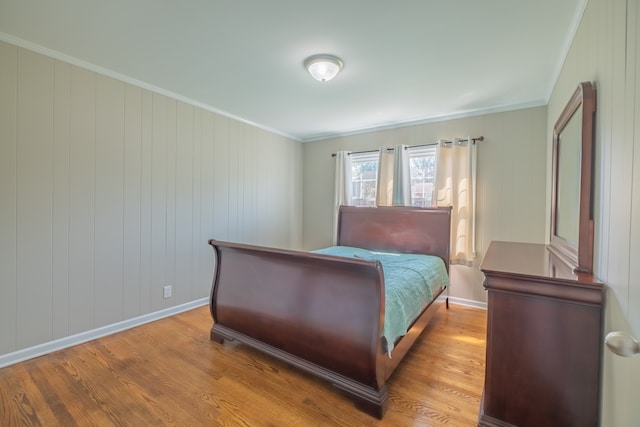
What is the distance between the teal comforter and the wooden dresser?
1.77ft

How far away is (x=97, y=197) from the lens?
8.18 ft

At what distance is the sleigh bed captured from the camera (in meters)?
1.63

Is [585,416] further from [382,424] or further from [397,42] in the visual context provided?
[397,42]

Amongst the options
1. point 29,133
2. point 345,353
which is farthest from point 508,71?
point 29,133

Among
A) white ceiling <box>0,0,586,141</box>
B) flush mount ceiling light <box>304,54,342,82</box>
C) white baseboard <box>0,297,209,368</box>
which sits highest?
white ceiling <box>0,0,586,141</box>

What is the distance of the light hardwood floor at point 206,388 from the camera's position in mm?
1587

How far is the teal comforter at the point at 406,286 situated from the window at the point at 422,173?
904mm

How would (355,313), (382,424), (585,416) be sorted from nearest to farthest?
(585,416) → (382,424) → (355,313)

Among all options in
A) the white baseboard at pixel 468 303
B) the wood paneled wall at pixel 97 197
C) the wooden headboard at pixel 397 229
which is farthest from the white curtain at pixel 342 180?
the white baseboard at pixel 468 303

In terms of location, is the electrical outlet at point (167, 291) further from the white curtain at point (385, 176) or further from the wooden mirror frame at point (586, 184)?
the wooden mirror frame at point (586, 184)

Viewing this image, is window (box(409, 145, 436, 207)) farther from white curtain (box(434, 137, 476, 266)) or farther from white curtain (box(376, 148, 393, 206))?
white curtain (box(376, 148, 393, 206))

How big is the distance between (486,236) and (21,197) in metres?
4.47

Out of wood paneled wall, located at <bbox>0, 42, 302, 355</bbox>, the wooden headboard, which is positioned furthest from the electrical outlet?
the wooden headboard

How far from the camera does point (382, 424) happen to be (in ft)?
5.07
